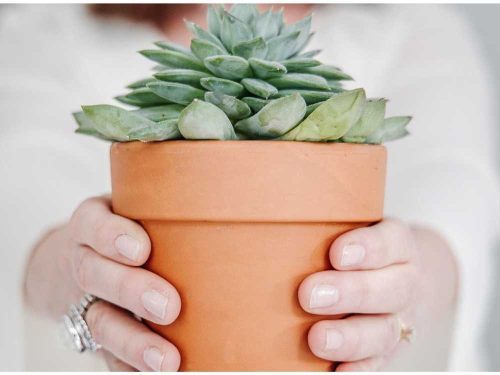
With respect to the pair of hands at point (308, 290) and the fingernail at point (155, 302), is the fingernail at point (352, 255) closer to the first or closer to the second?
the pair of hands at point (308, 290)

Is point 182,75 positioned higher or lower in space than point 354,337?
higher

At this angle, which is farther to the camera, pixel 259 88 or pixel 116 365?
pixel 116 365

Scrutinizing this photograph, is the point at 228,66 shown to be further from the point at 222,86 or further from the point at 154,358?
the point at 154,358

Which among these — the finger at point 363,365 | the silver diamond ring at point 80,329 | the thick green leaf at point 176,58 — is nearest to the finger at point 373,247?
the finger at point 363,365

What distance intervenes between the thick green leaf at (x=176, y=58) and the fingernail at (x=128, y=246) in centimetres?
17

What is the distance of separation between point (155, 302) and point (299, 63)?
10.0 inches

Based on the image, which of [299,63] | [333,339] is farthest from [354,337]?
[299,63]

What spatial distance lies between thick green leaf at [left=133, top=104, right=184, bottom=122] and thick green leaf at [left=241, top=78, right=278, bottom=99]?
0.07m

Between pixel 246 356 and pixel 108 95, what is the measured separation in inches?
32.3

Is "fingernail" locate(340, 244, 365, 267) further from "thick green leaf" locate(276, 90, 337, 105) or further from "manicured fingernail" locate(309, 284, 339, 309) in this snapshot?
"thick green leaf" locate(276, 90, 337, 105)

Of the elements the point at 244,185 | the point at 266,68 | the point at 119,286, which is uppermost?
the point at 266,68

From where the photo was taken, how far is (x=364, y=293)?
48 centimetres

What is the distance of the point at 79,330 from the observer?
0.59m

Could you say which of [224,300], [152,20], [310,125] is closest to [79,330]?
[224,300]
